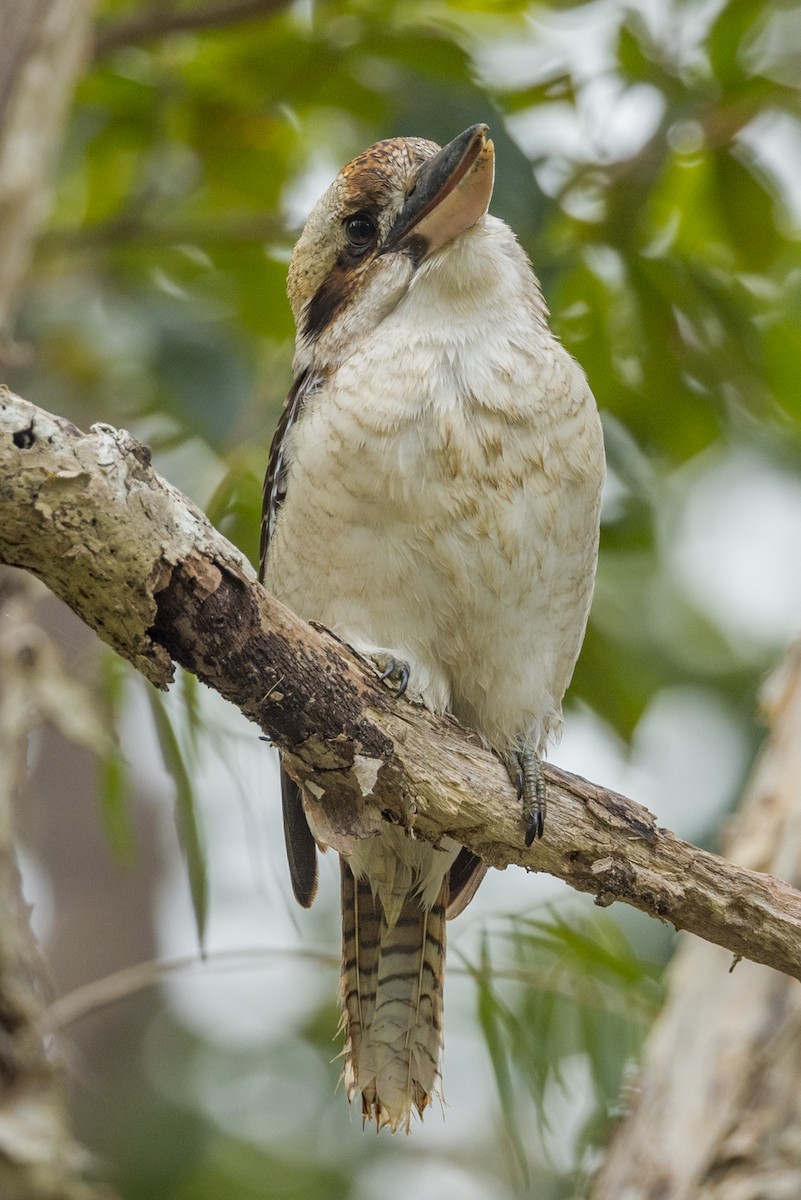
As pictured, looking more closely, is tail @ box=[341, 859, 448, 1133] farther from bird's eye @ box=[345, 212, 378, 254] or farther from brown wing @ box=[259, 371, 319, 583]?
bird's eye @ box=[345, 212, 378, 254]

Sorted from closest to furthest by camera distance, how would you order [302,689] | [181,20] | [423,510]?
[302,689], [423,510], [181,20]

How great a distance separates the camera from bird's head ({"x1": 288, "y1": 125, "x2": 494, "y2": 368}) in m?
2.88

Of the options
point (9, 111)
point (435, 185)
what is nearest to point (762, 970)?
point (435, 185)

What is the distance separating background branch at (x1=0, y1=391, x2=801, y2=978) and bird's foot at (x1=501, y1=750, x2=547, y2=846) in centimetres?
2

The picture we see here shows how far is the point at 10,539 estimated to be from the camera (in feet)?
5.92

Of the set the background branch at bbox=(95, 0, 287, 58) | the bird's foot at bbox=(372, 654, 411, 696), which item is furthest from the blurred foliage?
the bird's foot at bbox=(372, 654, 411, 696)

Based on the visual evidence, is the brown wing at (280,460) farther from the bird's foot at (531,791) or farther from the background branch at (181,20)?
the background branch at (181,20)

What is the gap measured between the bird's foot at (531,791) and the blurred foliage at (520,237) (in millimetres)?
935

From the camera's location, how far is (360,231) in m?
3.13

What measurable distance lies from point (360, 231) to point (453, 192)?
12.6 inches

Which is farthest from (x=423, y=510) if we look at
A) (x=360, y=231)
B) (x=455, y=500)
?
(x=360, y=231)

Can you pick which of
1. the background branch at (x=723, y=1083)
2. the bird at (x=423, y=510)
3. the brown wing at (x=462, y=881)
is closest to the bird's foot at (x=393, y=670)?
the bird at (x=423, y=510)

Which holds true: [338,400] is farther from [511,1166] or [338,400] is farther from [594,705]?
[511,1166]

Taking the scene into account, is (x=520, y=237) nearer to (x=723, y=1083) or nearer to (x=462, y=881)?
(x=462, y=881)
